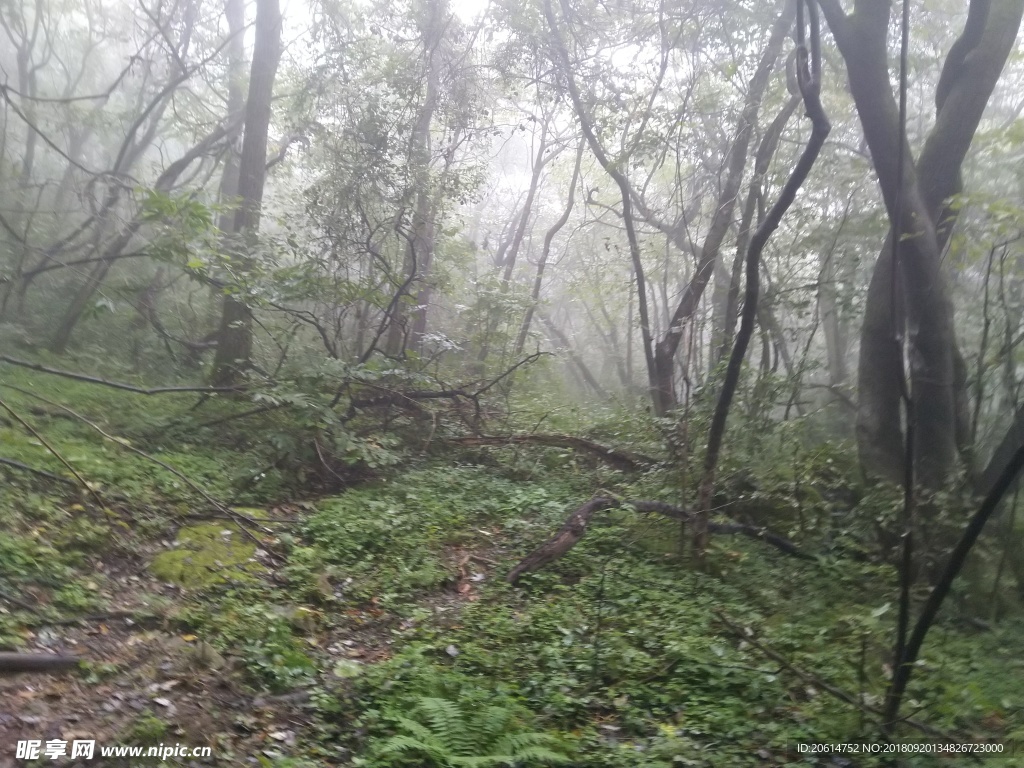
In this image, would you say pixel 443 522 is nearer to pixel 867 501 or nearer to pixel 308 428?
pixel 308 428

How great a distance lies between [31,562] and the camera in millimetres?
4820

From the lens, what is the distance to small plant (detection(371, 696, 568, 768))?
11.6 feet

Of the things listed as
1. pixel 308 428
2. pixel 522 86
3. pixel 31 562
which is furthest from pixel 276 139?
pixel 31 562

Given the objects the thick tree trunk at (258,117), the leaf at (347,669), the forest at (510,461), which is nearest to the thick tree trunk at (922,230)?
the forest at (510,461)

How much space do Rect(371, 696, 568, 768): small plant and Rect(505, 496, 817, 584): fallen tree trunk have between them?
2.39 meters

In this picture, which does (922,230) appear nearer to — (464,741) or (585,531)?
(585,531)

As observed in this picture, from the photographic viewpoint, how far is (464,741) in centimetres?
370

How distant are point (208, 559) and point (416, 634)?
1881 millimetres

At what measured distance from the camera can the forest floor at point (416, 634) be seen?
12.4 ft

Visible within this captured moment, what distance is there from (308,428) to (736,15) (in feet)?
29.5

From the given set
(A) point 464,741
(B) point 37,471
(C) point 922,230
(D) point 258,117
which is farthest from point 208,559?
(D) point 258,117

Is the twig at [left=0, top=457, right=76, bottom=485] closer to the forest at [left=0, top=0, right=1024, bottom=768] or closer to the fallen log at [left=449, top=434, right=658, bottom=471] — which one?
the forest at [left=0, top=0, right=1024, bottom=768]

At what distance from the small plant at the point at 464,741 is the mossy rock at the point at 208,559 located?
2.28m

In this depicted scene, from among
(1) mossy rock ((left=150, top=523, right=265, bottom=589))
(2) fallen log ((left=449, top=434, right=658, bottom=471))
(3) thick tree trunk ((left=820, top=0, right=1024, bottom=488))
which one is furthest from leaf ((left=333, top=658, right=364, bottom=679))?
(3) thick tree trunk ((left=820, top=0, right=1024, bottom=488))
